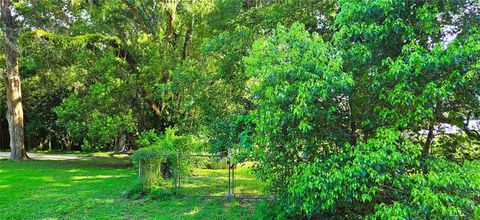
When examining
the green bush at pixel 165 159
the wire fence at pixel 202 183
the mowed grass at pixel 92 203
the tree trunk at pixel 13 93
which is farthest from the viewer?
the tree trunk at pixel 13 93

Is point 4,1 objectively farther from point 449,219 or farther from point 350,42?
point 449,219

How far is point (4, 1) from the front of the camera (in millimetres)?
13844

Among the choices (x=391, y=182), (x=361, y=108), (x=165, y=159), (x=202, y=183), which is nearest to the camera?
(x=391, y=182)

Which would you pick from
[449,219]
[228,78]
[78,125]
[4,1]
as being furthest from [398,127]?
[4,1]

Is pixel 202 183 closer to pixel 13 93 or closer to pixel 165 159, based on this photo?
pixel 165 159

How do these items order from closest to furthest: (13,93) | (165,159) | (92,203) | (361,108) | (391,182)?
(391,182) < (361,108) < (92,203) < (165,159) < (13,93)

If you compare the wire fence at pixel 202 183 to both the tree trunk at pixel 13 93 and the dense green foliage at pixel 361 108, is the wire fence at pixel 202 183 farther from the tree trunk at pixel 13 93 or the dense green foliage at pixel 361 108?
the tree trunk at pixel 13 93

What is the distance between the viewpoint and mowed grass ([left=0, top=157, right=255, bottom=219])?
587 cm

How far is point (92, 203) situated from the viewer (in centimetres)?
666

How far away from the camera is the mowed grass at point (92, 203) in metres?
5.87

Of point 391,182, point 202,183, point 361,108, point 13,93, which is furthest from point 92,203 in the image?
point 13,93

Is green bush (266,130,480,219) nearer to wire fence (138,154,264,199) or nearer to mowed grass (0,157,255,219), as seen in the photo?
mowed grass (0,157,255,219)

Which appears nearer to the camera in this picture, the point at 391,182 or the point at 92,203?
the point at 391,182

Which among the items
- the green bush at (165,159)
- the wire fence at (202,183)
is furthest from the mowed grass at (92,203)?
the green bush at (165,159)
